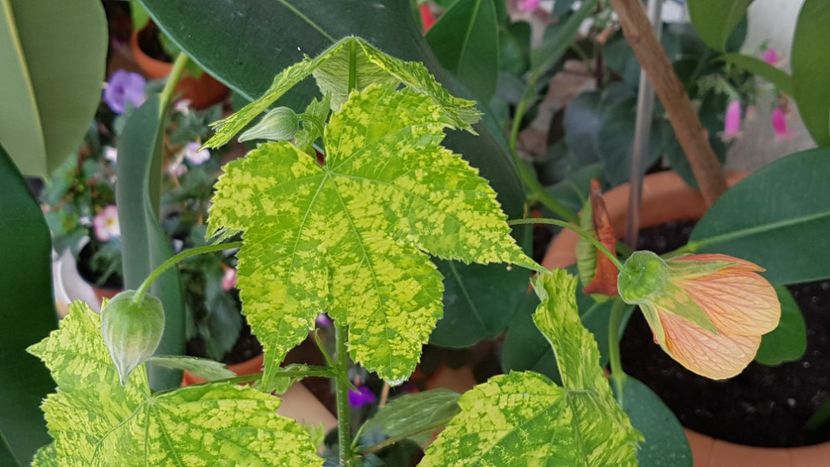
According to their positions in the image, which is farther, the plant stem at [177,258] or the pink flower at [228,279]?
the pink flower at [228,279]

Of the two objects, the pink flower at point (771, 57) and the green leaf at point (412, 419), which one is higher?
the pink flower at point (771, 57)

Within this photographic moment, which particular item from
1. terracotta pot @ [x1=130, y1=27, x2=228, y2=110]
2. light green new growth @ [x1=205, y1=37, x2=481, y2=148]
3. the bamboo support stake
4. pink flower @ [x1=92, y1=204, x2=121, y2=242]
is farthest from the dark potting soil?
terracotta pot @ [x1=130, y1=27, x2=228, y2=110]

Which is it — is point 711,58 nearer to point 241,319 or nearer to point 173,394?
point 241,319

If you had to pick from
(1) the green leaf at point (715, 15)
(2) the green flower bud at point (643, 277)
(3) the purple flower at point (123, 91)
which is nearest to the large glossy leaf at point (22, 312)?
(2) the green flower bud at point (643, 277)

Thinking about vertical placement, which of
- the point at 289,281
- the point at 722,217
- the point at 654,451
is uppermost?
the point at 289,281

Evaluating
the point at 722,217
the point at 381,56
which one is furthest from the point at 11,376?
the point at 722,217

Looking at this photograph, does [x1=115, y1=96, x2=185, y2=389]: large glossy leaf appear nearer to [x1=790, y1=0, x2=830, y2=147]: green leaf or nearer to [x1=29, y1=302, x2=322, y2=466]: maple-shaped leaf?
[x1=29, y1=302, x2=322, y2=466]: maple-shaped leaf

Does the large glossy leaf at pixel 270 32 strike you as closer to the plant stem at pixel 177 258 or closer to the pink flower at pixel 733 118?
the plant stem at pixel 177 258
